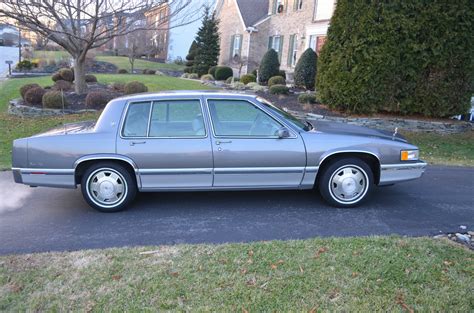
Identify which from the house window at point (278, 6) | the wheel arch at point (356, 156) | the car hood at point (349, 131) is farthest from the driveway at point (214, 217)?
the house window at point (278, 6)

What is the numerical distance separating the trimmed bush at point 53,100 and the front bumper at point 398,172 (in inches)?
399

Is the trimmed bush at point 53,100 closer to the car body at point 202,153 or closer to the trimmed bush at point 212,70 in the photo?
the car body at point 202,153

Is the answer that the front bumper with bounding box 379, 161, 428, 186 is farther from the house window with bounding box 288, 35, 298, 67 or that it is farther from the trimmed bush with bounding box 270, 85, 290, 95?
the house window with bounding box 288, 35, 298, 67

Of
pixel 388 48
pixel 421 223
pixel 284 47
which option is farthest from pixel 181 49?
pixel 421 223

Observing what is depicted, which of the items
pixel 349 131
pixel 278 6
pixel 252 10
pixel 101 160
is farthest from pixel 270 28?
pixel 101 160

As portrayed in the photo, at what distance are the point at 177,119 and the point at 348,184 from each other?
232 centimetres

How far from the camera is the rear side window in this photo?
4723 millimetres

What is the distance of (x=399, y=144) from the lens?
4965mm

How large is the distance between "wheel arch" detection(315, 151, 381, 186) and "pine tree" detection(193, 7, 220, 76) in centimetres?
2457

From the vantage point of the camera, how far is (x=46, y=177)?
15.2 feet

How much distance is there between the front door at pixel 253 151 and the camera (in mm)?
4715

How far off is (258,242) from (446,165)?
17.8ft

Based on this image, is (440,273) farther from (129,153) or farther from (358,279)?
(129,153)

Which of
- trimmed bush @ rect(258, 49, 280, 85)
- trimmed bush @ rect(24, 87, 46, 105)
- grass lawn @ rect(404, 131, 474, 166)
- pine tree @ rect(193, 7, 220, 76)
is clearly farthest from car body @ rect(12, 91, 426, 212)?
pine tree @ rect(193, 7, 220, 76)
